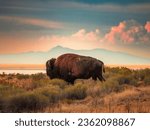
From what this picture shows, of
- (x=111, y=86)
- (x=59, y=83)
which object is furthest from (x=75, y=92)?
(x=111, y=86)

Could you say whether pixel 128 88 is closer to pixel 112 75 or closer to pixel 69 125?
pixel 112 75

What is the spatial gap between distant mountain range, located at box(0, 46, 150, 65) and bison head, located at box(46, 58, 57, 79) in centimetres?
3

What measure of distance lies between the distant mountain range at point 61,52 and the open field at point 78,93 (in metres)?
0.06

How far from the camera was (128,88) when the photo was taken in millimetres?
3465

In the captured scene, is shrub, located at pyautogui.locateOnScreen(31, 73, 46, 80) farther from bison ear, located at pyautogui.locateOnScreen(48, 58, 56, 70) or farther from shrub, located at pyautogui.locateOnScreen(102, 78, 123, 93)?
shrub, located at pyautogui.locateOnScreen(102, 78, 123, 93)

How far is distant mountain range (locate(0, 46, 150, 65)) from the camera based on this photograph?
344cm

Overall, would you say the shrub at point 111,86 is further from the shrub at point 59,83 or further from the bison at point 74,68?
the shrub at point 59,83

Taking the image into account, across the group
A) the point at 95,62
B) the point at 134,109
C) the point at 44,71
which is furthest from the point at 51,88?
the point at 134,109

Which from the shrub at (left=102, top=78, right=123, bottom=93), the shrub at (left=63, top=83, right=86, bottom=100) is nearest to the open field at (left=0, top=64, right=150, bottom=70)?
the shrub at (left=102, top=78, right=123, bottom=93)

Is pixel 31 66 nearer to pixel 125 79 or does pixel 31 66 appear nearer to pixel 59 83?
pixel 59 83

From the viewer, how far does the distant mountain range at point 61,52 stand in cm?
344

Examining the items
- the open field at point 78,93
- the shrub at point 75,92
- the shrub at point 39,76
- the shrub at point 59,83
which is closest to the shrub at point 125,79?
the open field at point 78,93

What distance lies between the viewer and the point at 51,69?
3494 mm

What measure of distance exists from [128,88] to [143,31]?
39 cm
